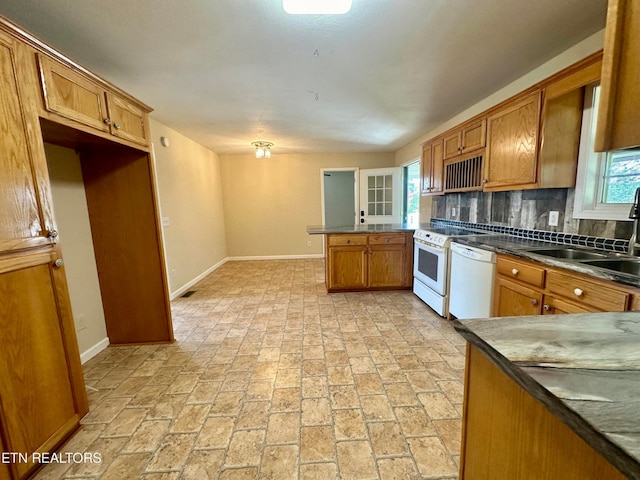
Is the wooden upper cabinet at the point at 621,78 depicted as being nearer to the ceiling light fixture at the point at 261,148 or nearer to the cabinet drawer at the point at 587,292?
the cabinet drawer at the point at 587,292

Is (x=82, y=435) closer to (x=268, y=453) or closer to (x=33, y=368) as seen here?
(x=33, y=368)

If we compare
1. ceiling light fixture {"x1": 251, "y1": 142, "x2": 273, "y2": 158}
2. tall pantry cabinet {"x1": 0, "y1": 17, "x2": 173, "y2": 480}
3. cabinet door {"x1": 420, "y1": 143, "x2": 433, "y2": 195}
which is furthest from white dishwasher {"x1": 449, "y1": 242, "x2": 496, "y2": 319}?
ceiling light fixture {"x1": 251, "y1": 142, "x2": 273, "y2": 158}

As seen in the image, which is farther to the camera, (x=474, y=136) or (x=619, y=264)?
(x=474, y=136)

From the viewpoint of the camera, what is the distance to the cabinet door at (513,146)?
204 cm

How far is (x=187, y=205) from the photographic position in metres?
4.18

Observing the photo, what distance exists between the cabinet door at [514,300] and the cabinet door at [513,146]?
2.69ft

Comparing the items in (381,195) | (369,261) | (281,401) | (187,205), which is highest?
(381,195)

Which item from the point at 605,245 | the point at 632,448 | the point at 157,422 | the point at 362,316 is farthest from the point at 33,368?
the point at 605,245

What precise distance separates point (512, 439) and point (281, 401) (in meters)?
1.39

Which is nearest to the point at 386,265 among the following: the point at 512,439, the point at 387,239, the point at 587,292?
the point at 387,239

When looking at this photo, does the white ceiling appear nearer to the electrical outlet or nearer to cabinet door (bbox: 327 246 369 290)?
cabinet door (bbox: 327 246 369 290)

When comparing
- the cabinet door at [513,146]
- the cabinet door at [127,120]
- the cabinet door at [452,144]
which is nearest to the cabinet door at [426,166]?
the cabinet door at [452,144]

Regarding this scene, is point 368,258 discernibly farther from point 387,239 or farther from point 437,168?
point 437,168

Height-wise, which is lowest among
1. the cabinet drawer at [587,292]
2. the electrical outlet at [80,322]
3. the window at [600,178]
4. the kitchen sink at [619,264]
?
the electrical outlet at [80,322]
